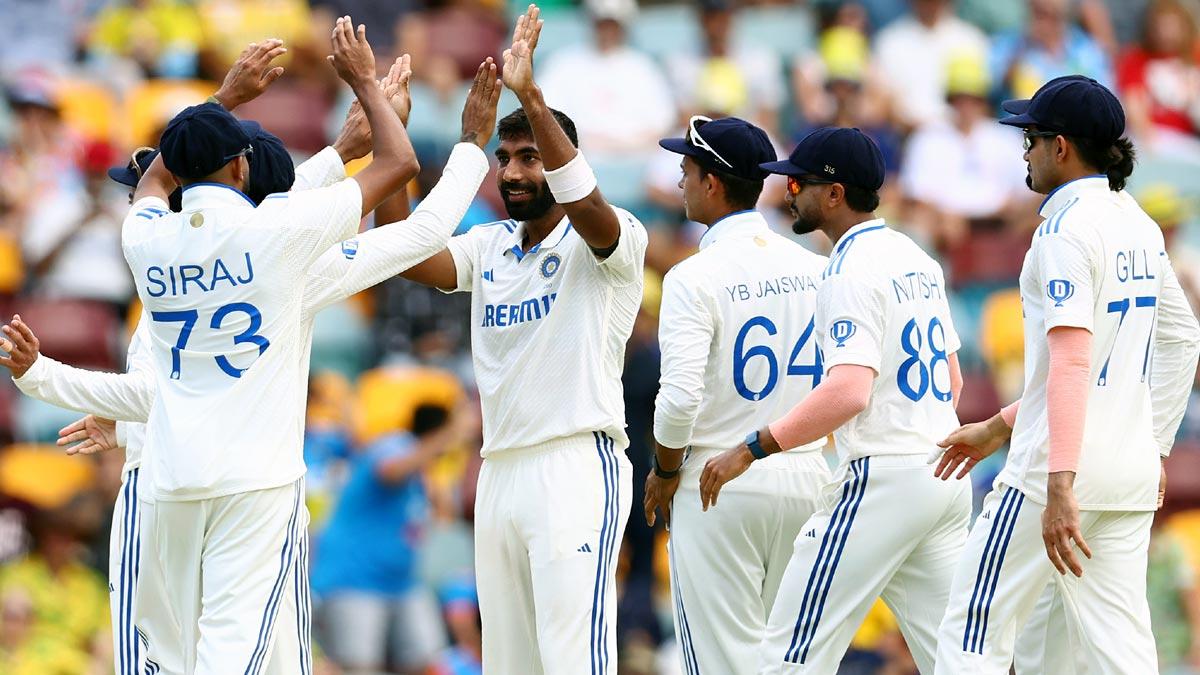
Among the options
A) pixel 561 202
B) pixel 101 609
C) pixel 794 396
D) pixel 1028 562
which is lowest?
pixel 101 609

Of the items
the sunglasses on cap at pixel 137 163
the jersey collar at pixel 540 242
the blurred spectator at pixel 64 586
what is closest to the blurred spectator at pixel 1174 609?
the jersey collar at pixel 540 242

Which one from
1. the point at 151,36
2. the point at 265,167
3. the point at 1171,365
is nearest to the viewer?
the point at 1171,365

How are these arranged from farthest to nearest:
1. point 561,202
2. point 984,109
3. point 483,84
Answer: point 984,109 < point 483,84 < point 561,202

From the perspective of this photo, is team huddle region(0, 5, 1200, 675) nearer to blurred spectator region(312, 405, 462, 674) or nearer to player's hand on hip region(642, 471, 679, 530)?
player's hand on hip region(642, 471, 679, 530)

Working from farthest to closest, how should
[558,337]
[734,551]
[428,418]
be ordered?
[428,418], [734,551], [558,337]

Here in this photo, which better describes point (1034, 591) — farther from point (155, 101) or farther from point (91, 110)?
point (91, 110)

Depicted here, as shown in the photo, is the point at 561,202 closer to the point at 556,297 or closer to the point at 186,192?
the point at 556,297

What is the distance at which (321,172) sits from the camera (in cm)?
776

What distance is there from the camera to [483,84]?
7570 millimetres

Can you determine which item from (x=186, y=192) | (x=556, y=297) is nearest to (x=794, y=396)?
(x=556, y=297)

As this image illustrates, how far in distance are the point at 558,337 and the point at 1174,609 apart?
6338 millimetres

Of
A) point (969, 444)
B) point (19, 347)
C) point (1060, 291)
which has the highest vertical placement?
point (1060, 291)

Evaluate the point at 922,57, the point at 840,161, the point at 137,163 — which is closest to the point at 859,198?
the point at 840,161

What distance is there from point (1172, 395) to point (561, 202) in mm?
2491
